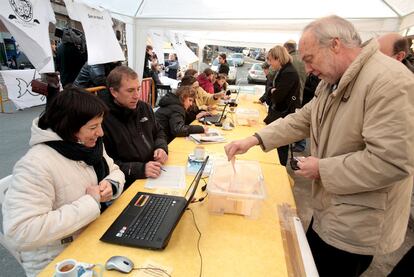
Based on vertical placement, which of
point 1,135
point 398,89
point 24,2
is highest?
point 24,2

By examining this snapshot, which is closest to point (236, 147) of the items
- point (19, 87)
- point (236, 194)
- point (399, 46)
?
point (236, 194)

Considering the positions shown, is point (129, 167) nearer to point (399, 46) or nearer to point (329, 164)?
point (329, 164)

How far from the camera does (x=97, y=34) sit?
298cm

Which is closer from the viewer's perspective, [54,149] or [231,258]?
[231,258]

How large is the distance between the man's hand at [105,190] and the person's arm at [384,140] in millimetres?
1031

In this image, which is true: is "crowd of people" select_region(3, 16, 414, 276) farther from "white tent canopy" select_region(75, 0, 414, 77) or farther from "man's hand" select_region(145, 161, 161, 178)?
"white tent canopy" select_region(75, 0, 414, 77)

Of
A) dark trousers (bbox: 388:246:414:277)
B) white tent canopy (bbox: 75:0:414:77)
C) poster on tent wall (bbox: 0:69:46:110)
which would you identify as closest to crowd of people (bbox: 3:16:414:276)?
dark trousers (bbox: 388:246:414:277)

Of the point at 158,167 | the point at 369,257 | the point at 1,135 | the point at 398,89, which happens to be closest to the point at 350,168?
the point at 398,89

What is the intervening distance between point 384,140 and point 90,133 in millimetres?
1203

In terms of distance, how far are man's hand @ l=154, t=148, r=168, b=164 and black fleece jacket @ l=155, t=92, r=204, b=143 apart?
62 centimetres

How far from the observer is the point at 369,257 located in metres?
1.20

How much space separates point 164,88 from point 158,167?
5884 mm

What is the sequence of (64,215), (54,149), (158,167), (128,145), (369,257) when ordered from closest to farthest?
(64,215), (54,149), (369,257), (158,167), (128,145)

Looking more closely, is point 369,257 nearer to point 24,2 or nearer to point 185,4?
point 24,2
